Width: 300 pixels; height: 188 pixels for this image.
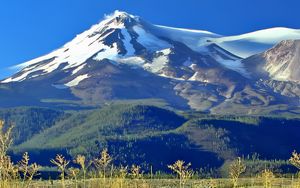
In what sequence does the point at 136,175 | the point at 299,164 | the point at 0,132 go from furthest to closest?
the point at 136,175 < the point at 299,164 < the point at 0,132

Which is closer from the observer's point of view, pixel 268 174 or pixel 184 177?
pixel 184 177

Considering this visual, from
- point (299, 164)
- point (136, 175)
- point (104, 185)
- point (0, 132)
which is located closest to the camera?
point (0, 132)

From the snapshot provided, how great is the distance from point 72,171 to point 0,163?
1.74 meters

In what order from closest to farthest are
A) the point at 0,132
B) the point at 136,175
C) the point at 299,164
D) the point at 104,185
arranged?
the point at 0,132 → the point at 299,164 → the point at 136,175 → the point at 104,185

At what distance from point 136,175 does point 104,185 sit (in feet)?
5.42

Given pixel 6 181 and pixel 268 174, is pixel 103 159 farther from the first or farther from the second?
pixel 268 174

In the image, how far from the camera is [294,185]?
49.7 ft

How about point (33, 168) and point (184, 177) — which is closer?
point (33, 168)

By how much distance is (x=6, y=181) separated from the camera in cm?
1366

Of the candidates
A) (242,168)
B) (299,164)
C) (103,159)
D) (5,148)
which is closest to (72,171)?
(103,159)

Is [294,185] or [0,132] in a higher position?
[0,132]

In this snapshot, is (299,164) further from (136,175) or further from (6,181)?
(6,181)

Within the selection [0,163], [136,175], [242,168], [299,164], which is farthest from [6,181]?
[299,164]

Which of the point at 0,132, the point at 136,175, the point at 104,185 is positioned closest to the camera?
the point at 0,132
